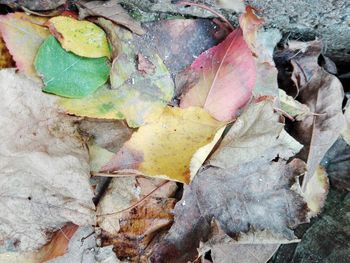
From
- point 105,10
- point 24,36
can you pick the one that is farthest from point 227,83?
point 24,36

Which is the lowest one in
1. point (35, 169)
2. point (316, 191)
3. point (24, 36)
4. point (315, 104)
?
point (316, 191)

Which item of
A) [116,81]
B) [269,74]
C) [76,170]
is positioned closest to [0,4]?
[116,81]

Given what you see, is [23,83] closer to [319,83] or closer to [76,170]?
[76,170]

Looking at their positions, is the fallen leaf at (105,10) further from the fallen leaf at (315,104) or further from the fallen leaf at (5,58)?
the fallen leaf at (315,104)

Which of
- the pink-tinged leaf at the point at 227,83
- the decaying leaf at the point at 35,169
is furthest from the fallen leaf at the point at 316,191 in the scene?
the decaying leaf at the point at 35,169

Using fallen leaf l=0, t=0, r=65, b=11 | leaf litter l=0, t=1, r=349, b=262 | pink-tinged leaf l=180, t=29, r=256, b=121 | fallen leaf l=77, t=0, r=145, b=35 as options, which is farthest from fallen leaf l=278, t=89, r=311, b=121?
fallen leaf l=0, t=0, r=65, b=11

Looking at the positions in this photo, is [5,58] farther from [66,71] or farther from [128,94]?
[128,94]
